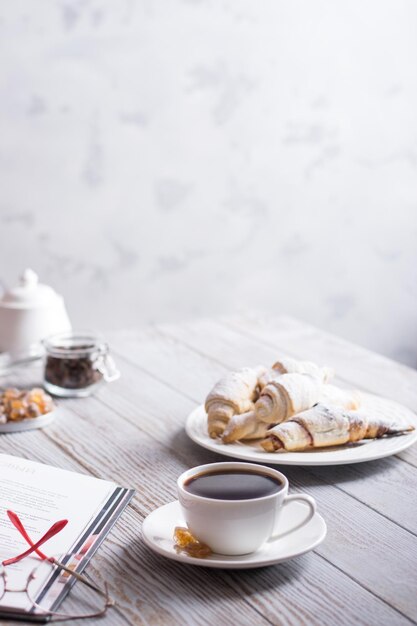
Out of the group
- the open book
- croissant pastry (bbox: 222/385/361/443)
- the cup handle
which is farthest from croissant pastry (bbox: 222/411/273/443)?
the cup handle

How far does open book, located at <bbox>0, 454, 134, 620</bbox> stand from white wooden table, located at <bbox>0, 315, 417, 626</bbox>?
0.02m

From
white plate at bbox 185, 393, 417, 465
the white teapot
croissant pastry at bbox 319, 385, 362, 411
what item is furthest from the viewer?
the white teapot

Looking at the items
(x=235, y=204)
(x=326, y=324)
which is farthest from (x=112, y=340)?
(x=326, y=324)

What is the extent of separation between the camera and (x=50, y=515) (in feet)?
3.17

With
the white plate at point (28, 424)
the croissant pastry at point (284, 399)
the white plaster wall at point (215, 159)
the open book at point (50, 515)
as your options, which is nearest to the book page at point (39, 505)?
the open book at point (50, 515)

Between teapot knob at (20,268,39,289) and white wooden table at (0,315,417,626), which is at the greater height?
teapot knob at (20,268,39,289)

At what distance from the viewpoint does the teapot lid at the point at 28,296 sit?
1599 mm

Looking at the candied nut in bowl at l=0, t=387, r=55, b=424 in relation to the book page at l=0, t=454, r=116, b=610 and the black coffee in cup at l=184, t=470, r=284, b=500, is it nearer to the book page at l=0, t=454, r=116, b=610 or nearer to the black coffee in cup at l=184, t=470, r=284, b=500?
the book page at l=0, t=454, r=116, b=610

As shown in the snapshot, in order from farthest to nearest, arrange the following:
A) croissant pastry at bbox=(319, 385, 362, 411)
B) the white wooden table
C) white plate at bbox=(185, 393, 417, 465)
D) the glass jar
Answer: the glass jar, croissant pastry at bbox=(319, 385, 362, 411), white plate at bbox=(185, 393, 417, 465), the white wooden table

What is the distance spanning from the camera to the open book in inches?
31.5

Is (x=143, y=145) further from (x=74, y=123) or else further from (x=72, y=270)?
(x=72, y=270)

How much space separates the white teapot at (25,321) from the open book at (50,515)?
1.57 feet

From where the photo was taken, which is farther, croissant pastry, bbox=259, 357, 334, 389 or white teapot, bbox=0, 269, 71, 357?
white teapot, bbox=0, 269, 71, 357

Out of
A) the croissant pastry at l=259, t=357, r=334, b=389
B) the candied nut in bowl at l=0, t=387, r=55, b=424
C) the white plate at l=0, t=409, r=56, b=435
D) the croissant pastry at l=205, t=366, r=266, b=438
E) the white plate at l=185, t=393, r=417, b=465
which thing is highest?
the croissant pastry at l=259, t=357, r=334, b=389
